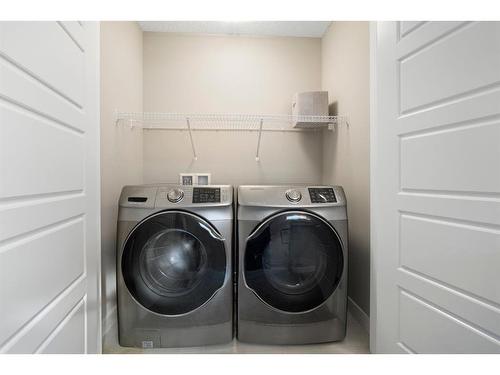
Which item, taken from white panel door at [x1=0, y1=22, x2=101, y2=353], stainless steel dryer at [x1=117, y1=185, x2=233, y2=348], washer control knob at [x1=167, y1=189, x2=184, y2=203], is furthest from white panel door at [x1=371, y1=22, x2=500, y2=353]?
white panel door at [x1=0, y1=22, x2=101, y2=353]

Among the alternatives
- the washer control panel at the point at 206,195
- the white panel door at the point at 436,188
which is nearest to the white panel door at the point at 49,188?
the washer control panel at the point at 206,195

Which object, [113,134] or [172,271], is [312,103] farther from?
[172,271]

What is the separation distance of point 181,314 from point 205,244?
0.42 m

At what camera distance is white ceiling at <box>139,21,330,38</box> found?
2.16m

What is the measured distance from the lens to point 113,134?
1.74 m

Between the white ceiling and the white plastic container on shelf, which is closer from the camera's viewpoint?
the white plastic container on shelf

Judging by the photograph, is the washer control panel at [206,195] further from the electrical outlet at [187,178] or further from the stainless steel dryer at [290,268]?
the electrical outlet at [187,178]

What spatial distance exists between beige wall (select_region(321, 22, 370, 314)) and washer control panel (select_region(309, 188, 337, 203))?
0.27 meters

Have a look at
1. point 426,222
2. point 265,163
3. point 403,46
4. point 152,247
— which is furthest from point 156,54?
point 426,222

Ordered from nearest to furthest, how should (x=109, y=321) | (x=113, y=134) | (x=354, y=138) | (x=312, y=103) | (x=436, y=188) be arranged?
(x=436, y=188) → (x=109, y=321) → (x=113, y=134) → (x=354, y=138) → (x=312, y=103)

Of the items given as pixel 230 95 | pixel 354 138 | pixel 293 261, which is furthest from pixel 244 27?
pixel 293 261

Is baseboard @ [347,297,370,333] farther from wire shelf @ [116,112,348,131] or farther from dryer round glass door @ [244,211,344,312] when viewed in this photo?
wire shelf @ [116,112,348,131]

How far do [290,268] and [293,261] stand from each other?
0.14 feet
